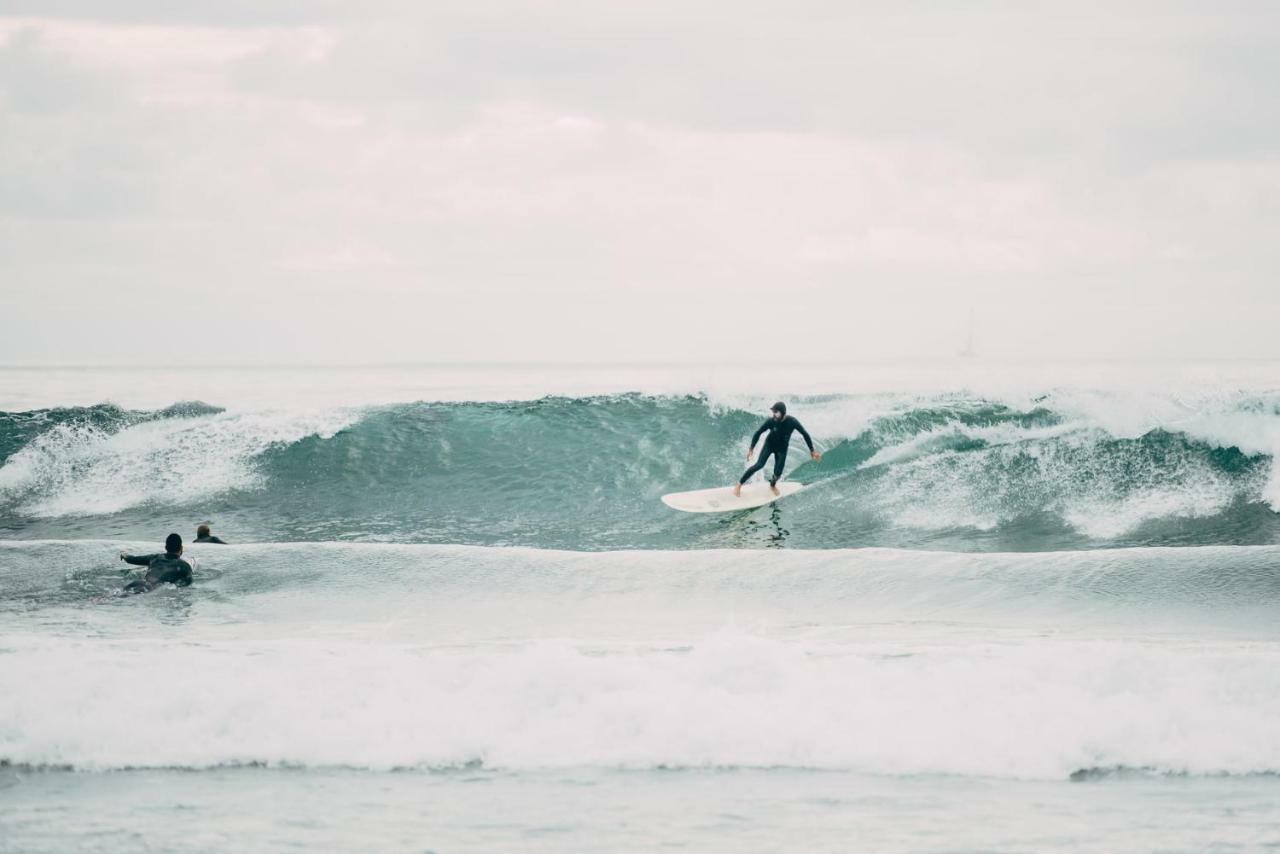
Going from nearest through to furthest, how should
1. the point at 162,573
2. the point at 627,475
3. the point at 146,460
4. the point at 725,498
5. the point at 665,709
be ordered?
1. the point at 665,709
2. the point at 162,573
3. the point at 725,498
4. the point at 627,475
5. the point at 146,460

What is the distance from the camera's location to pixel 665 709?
20.3 ft

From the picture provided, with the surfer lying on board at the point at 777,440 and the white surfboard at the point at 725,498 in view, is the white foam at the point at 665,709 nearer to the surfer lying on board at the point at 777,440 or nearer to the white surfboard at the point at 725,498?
the white surfboard at the point at 725,498

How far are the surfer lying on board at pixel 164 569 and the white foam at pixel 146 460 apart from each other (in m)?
6.15

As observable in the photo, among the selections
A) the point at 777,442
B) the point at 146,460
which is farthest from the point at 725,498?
the point at 146,460

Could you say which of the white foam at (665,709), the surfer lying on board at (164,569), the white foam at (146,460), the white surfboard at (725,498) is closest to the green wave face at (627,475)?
the white foam at (146,460)

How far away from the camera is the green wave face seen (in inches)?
569

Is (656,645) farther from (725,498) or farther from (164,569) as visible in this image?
(725,498)

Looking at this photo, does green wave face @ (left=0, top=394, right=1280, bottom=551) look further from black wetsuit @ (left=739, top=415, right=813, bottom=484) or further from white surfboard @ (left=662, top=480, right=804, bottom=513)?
black wetsuit @ (left=739, top=415, right=813, bottom=484)

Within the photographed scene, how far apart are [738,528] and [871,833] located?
9766mm

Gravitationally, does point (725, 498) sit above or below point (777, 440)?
below

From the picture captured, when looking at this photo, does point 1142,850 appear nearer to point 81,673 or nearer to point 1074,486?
point 81,673

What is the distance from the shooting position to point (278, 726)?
612cm

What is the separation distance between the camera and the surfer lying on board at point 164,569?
1020cm

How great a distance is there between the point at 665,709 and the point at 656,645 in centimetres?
194
